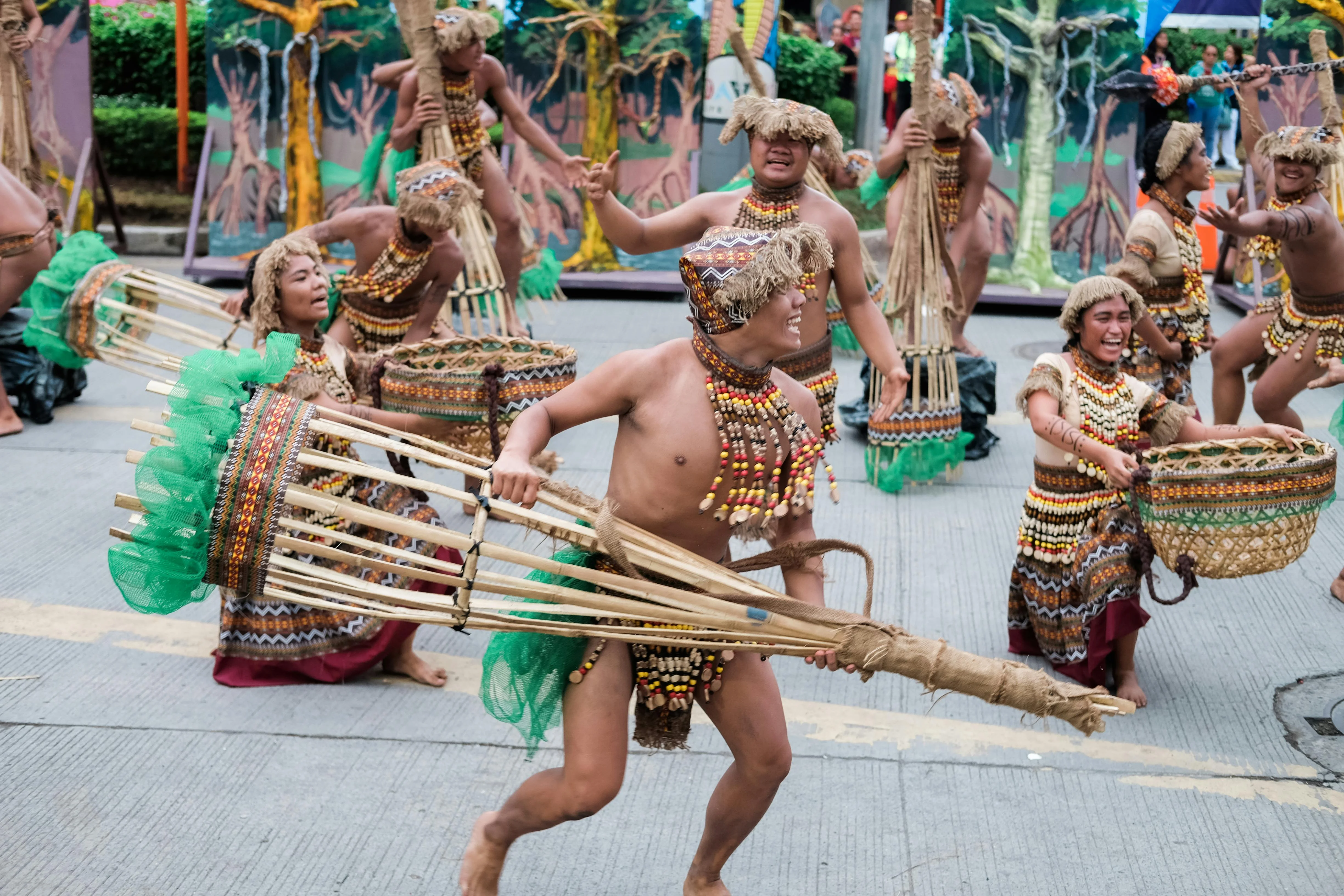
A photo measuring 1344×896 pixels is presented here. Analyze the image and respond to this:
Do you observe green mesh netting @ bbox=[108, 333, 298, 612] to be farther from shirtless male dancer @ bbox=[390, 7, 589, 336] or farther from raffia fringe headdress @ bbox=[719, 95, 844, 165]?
shirtless male dancer @ bbox=[390, 7, 589, 336]

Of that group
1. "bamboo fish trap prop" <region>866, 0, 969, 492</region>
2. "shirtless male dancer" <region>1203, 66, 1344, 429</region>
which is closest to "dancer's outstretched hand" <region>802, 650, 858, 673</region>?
"shirtless male dancer" <region>1203, 66, 1344, 429</region>

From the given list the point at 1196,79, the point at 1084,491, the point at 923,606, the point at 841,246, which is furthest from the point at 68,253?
the point at 1196,79

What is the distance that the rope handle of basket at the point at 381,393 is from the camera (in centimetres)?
473

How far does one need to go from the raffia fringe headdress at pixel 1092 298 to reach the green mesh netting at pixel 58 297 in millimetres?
4100

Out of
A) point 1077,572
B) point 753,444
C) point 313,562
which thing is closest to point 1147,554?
point 1077,572

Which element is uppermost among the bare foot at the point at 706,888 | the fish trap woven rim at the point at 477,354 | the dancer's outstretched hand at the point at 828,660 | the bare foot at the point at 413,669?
the fish trap woven rim at the point at 477,354

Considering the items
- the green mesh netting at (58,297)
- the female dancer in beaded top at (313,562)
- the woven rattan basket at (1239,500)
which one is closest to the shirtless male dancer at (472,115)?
the green mesh netting at (58,297)

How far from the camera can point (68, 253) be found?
585 centimetres

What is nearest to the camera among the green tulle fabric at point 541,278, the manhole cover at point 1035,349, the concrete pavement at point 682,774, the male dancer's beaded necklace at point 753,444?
the male dancer's beaded necklace at point 753,444

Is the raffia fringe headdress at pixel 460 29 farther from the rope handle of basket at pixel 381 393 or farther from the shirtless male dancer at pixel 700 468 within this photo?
the shirtless male dancer at pixel 700 468

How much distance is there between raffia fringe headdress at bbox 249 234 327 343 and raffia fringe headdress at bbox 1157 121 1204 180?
12.7ft

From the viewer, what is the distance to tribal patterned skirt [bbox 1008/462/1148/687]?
4.55 m

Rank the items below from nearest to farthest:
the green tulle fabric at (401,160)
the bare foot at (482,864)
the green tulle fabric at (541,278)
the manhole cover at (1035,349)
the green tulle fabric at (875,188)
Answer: the bare foot at (482,864) < the green tulle fabric at (401,160) < the green tulle fabric at (875,188) < the green tulle fabric at (541,278) < the manhole cover at (1035,349)

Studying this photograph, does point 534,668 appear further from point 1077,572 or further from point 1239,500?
point 1239,500
